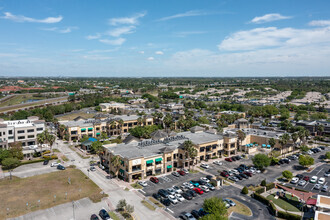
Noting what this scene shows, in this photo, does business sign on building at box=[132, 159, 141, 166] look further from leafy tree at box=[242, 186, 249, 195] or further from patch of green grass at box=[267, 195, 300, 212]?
patch of green grass at box=[267, 195, 300, 212]

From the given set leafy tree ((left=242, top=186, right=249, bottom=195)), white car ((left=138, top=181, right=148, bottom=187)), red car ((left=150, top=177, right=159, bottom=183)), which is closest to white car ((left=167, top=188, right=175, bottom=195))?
red car ((left=150, top=177, right=159, bottom=183))

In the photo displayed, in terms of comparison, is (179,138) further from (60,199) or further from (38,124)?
(38,124)

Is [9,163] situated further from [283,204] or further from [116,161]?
[283,204]

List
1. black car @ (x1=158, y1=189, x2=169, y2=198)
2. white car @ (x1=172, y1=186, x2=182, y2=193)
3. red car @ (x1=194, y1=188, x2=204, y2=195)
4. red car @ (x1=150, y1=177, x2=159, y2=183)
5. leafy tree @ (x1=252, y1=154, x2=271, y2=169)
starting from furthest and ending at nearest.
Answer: leafy tree @ (x1=252, y1=154, x2=271, y2=169) → red car @ (x1=150, y1=177, x2=159, y2=183) → white car @ (x1=172, y1=186, x2=182, y2=193) → red car @ (x1=194, y1=188, x2=204, y2=195) → black car @ (x1=158, y1=189, x2=169, y2=198)

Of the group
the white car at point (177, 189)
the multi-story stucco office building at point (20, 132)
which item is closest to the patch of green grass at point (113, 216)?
the white car at point (177, 189)

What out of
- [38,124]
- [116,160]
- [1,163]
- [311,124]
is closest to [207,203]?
[116,160]

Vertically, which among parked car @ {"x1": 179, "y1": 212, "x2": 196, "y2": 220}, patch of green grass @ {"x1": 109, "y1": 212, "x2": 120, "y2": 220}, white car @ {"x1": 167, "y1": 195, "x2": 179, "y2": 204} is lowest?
patch of green grass @ {"x1": 109, "y1": 212, "x2": 120, "y2": 220}

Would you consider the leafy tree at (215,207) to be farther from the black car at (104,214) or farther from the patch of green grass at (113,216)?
the black car at (104,214)
